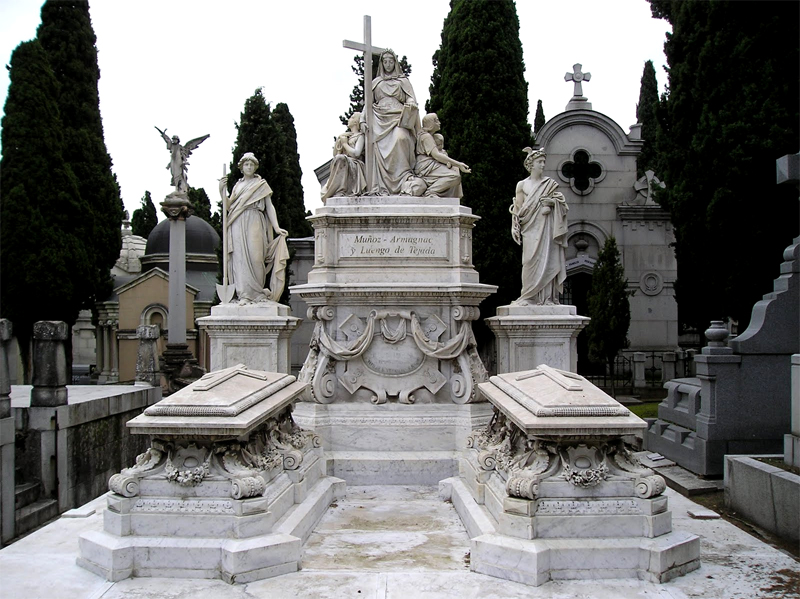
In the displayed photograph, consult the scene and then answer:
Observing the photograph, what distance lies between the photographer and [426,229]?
8.19 metres

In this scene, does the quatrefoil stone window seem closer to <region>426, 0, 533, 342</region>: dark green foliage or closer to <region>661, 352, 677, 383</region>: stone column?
<region>426, 0, 533, 342</region>: dark green foliage

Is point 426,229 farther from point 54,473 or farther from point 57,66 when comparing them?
point 57,66

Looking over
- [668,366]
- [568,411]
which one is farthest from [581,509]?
[668,366]

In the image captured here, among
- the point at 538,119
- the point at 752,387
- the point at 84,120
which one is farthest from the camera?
the point at 538,119

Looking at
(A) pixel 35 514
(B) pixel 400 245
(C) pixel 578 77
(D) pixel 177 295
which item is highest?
Answer: (C) pixel 578 77

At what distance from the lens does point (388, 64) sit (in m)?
8.77

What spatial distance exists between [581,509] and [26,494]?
7.61 metres

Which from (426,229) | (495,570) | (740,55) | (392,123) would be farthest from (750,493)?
(740,55)

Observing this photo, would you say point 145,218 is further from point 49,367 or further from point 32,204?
point 49,367

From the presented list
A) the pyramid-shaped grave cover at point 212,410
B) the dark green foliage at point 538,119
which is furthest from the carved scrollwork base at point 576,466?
the dark green foliage at point 538,119

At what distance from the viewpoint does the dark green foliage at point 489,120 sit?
1839 cm

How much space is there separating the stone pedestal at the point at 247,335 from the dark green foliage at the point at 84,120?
14628mm

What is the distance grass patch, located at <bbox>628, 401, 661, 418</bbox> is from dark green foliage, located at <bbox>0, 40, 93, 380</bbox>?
15197 mm

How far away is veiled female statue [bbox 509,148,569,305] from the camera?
861 centimetres
